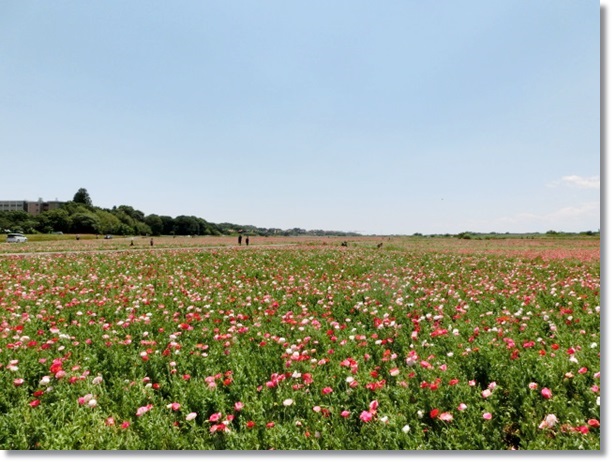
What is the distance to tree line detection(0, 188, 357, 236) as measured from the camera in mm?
71500

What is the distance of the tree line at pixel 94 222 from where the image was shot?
71.5 m

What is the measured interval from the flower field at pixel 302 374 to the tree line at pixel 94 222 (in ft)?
202

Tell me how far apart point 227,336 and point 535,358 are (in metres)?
3.67

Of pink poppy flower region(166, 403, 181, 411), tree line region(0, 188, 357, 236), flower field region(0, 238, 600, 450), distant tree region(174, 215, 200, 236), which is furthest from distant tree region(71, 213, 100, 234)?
pink poppy flower region(166, 403, 181, 411)

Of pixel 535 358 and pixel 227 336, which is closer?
pixel 535 358

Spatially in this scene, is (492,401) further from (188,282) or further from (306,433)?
(188,282)

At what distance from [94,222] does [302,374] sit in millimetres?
97530

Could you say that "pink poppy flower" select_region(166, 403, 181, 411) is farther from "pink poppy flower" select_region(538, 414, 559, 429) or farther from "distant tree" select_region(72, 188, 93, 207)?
"distant tree" select_region(72, 188, 93, 207)

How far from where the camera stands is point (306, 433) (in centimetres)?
255

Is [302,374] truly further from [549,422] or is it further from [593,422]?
[593,422]

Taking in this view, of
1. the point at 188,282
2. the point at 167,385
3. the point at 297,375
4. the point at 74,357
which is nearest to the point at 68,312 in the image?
the point at 74,357

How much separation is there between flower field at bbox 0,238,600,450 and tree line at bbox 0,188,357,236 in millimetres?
61583

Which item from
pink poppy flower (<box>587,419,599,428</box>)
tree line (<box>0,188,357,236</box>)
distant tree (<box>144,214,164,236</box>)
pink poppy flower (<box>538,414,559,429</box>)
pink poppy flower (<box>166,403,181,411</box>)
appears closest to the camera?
pink poppy flower (<box>538,414,559,429</box>)

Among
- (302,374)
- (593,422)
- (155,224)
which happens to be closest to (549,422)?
(593,422)
